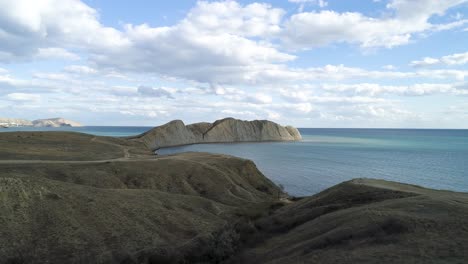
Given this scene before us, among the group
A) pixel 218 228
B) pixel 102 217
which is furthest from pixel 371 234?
pixel 102 217

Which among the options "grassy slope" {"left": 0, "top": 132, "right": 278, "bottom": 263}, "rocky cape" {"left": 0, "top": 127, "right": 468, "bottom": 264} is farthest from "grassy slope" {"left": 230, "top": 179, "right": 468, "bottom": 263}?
"grassy slope" {"left": 0, "top": 132, "right": 278, "bottom": 263}

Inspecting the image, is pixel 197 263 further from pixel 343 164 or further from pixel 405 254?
pixel 343 164

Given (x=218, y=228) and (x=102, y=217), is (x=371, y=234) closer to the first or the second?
(x=218, y=228)

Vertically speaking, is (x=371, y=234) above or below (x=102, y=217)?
above

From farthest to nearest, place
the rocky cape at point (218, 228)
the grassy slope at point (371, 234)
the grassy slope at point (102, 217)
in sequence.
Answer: the grassy slope at point (102, 217) → the rocky cape at point (218, 228) → the grassy slope at point (371, 234)

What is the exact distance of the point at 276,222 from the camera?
30.7 meters

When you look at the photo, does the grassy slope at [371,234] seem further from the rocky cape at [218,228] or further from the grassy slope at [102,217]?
the grassy slope at [102,217]

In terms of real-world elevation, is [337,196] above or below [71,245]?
above

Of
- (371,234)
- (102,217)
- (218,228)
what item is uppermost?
(371,234)

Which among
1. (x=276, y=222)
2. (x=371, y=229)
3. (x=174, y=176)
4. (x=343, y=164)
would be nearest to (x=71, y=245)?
(x=276, y=222)

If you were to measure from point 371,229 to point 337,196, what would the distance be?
1258cm

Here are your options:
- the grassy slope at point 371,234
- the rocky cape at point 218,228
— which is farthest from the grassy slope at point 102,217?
the grassy slope at point 371,234

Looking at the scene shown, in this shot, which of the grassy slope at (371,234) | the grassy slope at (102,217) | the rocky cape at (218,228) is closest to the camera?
the grassy slope at (371,234)

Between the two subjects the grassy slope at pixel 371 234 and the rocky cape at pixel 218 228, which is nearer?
the grassy slope at pixel 371 234
